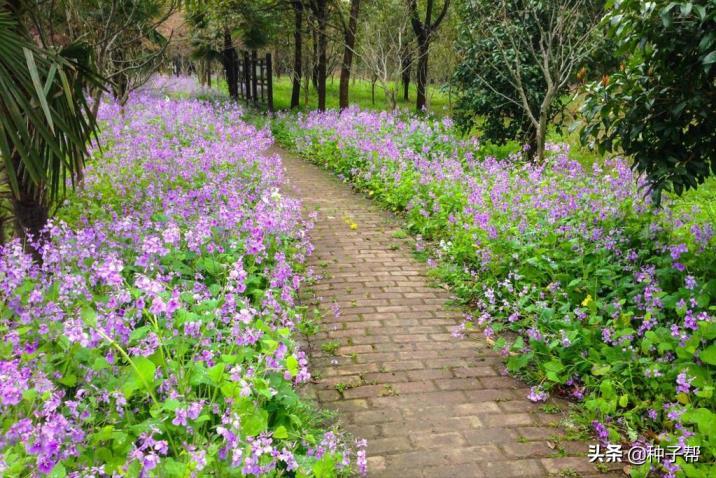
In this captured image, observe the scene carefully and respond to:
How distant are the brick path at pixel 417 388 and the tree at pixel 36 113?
7.42 feet

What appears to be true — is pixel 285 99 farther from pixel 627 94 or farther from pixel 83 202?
pixel 627 94

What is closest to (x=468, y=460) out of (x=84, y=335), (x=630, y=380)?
(x=630, y=380)

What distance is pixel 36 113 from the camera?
3.28 metres

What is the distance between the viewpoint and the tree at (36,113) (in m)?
3.05

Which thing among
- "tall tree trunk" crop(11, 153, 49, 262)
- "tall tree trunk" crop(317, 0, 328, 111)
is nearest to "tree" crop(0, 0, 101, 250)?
"tall tree trunk" crop(11, 153, 49, 262)

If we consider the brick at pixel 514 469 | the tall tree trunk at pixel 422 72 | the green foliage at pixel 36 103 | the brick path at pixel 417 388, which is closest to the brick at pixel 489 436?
the brick path at pixel 417 388

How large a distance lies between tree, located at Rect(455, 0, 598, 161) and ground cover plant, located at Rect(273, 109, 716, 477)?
2.74 meters

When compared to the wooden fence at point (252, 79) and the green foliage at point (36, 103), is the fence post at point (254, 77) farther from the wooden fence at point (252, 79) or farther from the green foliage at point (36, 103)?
the green foliage at point (36, 103)

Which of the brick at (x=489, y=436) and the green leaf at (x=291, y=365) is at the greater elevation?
the green leaf at (x=291, y=365)

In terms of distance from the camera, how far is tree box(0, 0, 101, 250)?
305cm

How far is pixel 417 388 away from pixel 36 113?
3007 mm

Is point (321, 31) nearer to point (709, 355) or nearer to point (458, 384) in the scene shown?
point (458, 384)

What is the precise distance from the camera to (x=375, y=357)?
13.8ft

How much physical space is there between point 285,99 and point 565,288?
1043 inches
